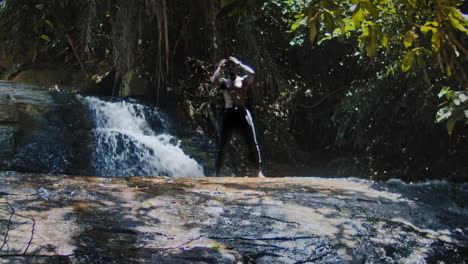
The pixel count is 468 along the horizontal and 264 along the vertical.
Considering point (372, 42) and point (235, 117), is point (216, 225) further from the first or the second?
point (235, 117)

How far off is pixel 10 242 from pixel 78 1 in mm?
7402

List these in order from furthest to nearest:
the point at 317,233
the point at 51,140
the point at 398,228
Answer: the point at 51,140
the point at 398,228
the point at 317,233

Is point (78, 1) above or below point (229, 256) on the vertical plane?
above

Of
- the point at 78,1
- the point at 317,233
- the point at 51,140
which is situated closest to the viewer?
the point at 317,233

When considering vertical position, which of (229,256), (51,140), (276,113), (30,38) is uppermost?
(30,38)

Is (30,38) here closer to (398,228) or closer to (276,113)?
(276,113)

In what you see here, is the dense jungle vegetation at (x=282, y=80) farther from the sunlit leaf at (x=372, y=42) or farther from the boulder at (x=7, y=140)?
the sunlit leaf at (x=372, y=42)

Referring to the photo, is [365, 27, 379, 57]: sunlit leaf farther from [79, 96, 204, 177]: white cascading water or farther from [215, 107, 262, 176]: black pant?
[79, 96, 204, 177]: white cascading water

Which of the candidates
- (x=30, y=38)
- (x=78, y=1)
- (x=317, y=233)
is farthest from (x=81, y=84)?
(x=317, y=233)

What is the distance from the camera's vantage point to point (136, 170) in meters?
7.72

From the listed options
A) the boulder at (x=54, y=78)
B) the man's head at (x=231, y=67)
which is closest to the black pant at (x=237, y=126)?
the man's head at (x=231, y=67)

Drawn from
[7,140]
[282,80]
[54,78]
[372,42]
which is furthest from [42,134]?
[372,42]

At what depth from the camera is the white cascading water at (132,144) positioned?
7.70 meters

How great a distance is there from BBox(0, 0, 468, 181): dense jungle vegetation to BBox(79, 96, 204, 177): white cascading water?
54 centimetres
